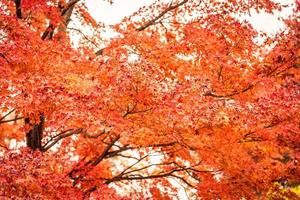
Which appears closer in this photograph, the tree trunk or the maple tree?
the maple tree

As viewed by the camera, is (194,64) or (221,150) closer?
(221,150)

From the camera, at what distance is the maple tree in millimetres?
6809

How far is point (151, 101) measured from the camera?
7.12m

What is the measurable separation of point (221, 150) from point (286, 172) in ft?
8.47

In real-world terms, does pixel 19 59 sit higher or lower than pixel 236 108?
higher

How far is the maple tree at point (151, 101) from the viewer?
681 cm

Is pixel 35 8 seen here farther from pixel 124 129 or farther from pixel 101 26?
pixel 124 129

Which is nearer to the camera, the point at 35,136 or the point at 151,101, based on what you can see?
the point at 151,101

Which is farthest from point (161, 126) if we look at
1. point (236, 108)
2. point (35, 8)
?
point (35, 8)

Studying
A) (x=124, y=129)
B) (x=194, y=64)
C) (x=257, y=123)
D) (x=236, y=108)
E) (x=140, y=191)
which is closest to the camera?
(x=124, y=129)

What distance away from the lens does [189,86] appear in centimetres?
761

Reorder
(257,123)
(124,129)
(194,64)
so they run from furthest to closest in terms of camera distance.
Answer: (194,64), (257,123), (124,129)

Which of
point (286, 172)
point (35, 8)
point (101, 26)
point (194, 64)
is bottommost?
point (286, 172)

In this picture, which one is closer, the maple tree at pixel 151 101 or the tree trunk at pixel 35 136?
the maple tree at pixel 151 101
